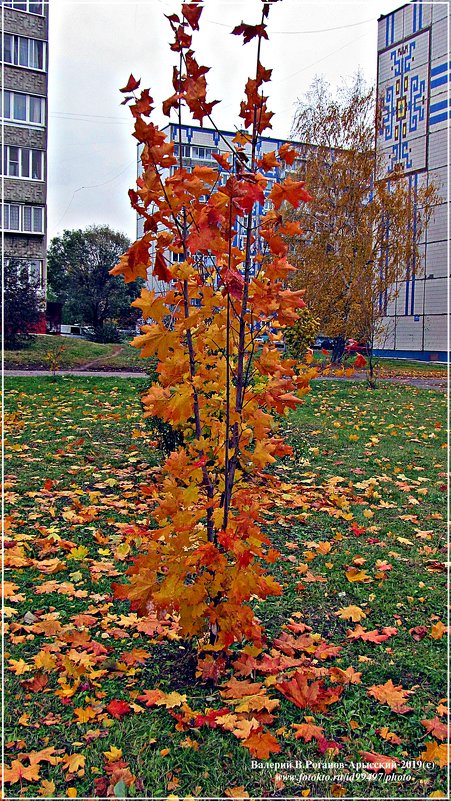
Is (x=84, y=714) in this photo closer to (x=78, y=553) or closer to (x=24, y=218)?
(x=78, y=553)

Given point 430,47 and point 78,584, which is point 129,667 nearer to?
point 78,584

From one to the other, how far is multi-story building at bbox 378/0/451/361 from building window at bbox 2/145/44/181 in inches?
666

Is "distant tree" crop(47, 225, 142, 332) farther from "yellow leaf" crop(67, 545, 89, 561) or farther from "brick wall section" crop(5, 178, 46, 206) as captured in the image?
"yellow leaf" crop(67, 545, 89, 561)

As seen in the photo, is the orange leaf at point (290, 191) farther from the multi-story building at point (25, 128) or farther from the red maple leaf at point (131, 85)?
the multi-story building at point (25, 128)

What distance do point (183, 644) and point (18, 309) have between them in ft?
57.9

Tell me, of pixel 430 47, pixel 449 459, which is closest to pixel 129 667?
pixel 449 459

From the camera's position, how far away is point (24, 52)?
30938 mm

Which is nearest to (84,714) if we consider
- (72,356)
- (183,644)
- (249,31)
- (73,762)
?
(73,762)

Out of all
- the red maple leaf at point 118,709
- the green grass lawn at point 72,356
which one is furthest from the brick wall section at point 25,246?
the red maple leaf at point 118,709

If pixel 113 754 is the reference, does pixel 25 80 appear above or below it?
above

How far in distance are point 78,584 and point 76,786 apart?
1465 mm

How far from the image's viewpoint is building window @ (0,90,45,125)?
3066 cm

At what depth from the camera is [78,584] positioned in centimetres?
337

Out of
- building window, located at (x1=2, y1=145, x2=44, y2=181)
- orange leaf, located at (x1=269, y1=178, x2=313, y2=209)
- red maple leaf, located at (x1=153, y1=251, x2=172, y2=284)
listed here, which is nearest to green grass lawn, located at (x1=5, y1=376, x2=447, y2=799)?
red maple leaf, located at (x1=153, y1=251, x2=172, y2=284)
